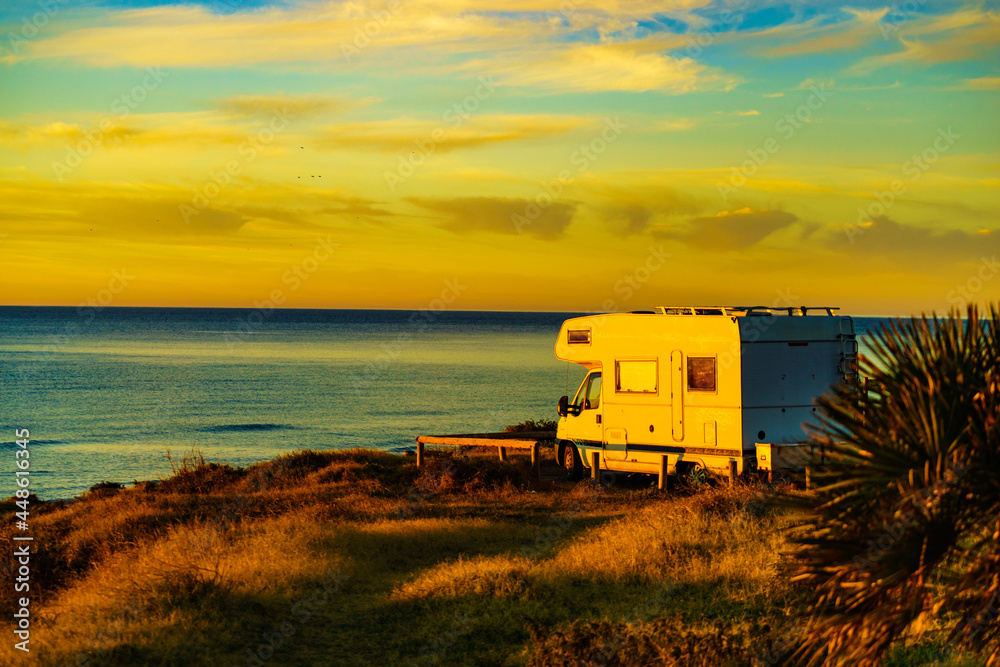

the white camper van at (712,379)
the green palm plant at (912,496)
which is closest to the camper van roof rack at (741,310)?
the white camper van at (712,379)

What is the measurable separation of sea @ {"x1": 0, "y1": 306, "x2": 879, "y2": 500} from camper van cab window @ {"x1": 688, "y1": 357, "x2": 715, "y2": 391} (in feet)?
40.8

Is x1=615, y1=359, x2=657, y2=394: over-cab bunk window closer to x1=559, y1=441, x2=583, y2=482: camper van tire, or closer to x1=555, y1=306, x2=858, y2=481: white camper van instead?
x1=555, y1=306, x2=858, y2=481: white camper van

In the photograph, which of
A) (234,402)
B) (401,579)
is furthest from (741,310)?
(234,402)

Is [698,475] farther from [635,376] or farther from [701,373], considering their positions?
[635,376]

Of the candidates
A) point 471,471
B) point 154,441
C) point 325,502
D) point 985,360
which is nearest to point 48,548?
point 325,502

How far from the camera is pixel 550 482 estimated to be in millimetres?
19031

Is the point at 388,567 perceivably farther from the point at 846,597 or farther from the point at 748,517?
the point at 846,597

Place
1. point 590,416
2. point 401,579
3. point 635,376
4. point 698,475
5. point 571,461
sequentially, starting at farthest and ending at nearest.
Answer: point 571,461, point 590,416, point 635,376, point 698,475, point 401,579


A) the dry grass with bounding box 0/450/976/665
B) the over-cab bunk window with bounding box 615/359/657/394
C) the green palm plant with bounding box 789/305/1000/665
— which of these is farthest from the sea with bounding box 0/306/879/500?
the green palm plant with bounding box 789/305/1000/665

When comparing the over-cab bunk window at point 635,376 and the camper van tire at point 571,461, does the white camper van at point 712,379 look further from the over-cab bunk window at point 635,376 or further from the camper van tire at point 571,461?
the camper van tire at point 571,461

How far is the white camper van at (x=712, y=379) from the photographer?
52.0ft

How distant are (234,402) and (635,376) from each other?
43549 mm

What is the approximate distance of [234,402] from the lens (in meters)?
56.1

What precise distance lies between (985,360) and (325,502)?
1311 cm
